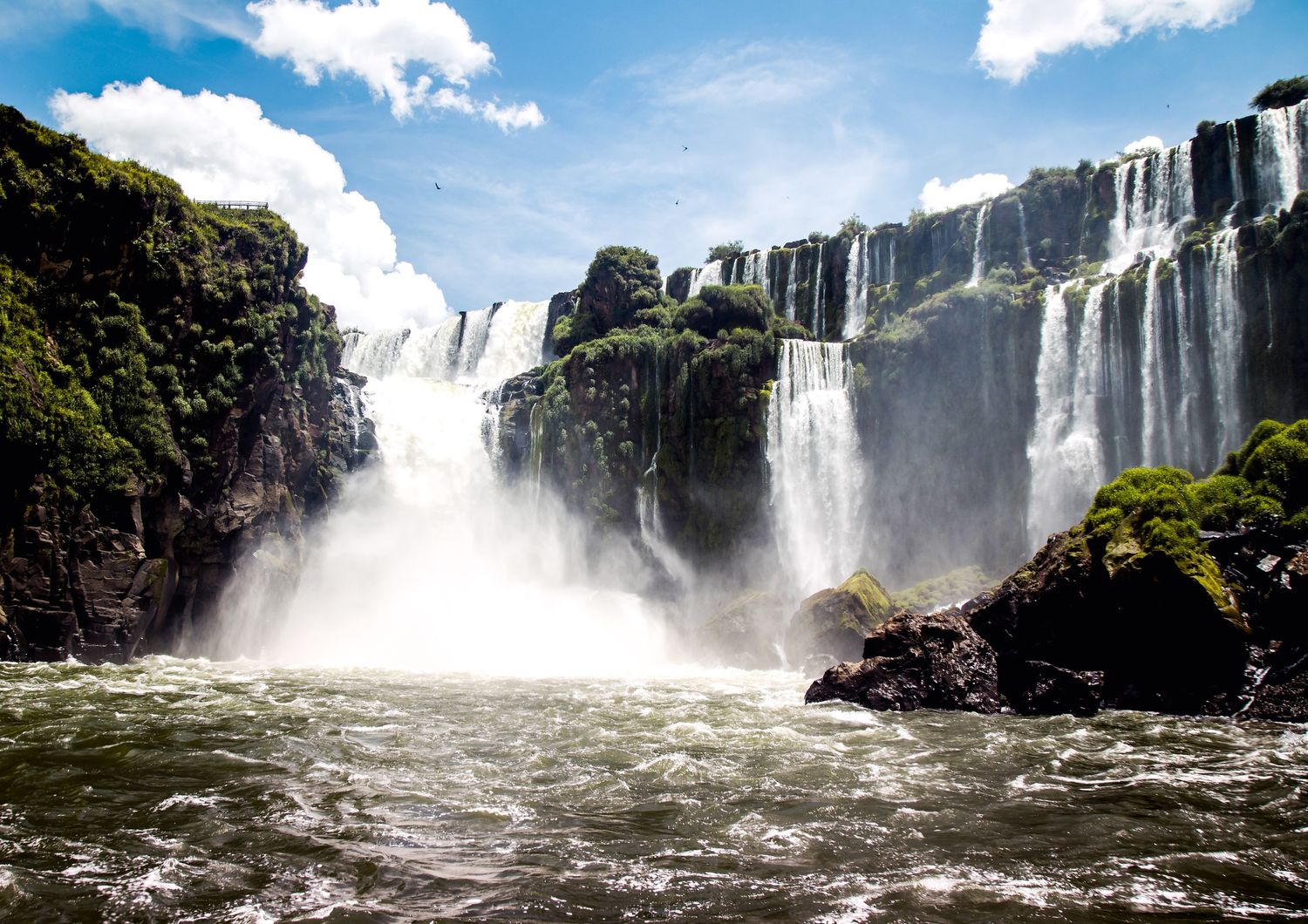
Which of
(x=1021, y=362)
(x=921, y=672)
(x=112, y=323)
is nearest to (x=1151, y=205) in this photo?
(x=1021, y=362)

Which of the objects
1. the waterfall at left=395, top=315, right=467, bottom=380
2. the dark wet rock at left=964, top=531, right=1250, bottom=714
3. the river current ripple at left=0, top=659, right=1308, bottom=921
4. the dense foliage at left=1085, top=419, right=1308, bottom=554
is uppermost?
the waterfall at left=395, top=315, right=467, bottom=380

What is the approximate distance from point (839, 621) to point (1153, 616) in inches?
488

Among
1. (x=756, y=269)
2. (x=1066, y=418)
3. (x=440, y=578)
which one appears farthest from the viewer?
(x=756, y=269)

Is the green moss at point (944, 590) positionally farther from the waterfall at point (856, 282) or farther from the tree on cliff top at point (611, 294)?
the tree on cliff top at point (611, 294)

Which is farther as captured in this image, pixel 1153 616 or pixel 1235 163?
pixel 1235 163

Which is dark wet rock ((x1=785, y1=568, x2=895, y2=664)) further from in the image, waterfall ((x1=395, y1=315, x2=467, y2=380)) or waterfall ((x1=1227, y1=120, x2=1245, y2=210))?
waterfall ((x1=395, y1=315, x2=467, y2=380))

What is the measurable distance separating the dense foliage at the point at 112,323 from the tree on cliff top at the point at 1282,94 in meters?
45.0

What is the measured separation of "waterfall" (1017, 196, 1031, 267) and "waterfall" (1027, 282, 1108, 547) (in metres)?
7.55

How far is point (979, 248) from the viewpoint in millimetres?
43219

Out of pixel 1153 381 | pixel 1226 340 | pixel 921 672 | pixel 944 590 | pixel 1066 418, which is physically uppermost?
pixel 1226 340

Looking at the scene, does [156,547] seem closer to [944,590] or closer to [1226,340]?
[944,590]

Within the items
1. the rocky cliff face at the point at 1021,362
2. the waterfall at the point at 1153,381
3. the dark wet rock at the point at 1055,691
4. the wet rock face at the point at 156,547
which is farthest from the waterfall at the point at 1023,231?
the wet rock face at the point at 156,547

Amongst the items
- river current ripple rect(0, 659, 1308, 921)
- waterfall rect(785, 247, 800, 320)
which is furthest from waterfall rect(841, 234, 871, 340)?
river current ripple rect(0, 659, 1308, 921)

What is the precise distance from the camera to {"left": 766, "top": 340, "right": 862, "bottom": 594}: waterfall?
123 ft
